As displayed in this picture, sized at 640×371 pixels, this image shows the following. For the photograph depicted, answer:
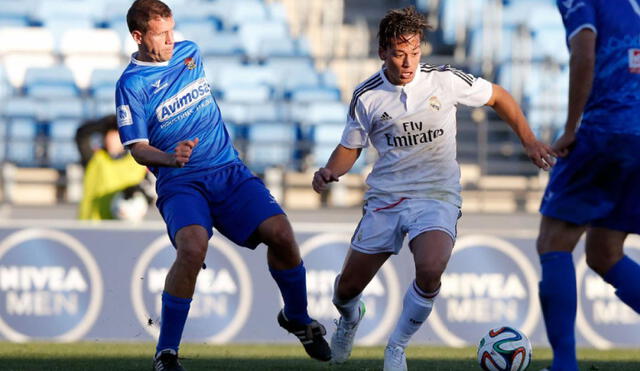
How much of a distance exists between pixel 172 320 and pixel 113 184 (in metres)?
4.28

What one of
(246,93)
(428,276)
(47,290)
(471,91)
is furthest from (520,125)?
(246,93)

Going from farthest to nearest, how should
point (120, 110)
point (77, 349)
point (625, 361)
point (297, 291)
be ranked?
point (77, 349), point (625, 361), point (297, 291), point (120, 110)

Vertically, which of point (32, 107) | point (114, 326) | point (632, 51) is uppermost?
point (632, 51)

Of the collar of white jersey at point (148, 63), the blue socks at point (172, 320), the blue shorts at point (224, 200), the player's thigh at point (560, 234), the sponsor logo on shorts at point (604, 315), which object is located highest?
the collar of white jersey at point (148, 63)

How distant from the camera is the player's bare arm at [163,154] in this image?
5695 millimetres

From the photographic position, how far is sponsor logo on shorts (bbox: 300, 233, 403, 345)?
10.0m

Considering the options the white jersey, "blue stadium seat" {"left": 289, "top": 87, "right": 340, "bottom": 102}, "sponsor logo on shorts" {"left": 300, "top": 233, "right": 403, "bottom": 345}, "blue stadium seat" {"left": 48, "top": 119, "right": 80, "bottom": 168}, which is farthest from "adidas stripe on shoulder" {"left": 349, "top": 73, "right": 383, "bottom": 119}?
"blue stadium seat" {"left": 289, "top": 87, "right": 340, "bottom": 102}

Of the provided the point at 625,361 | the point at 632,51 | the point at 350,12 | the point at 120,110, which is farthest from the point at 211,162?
the point at 350,12

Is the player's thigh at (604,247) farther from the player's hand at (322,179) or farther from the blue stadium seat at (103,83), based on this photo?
the blue stadium seat at (103,83)

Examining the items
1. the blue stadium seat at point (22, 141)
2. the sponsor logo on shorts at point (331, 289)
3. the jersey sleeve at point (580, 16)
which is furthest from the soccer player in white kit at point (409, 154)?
the blue stadium seat at point (22, 141)

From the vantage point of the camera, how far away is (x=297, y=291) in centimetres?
660

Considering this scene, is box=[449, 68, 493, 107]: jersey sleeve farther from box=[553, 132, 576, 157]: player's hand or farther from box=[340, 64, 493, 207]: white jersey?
box=[553, 132, 576, 157]: player's hand

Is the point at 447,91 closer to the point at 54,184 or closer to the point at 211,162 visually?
the point at 211,162

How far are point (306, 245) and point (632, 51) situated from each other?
18.4ft
